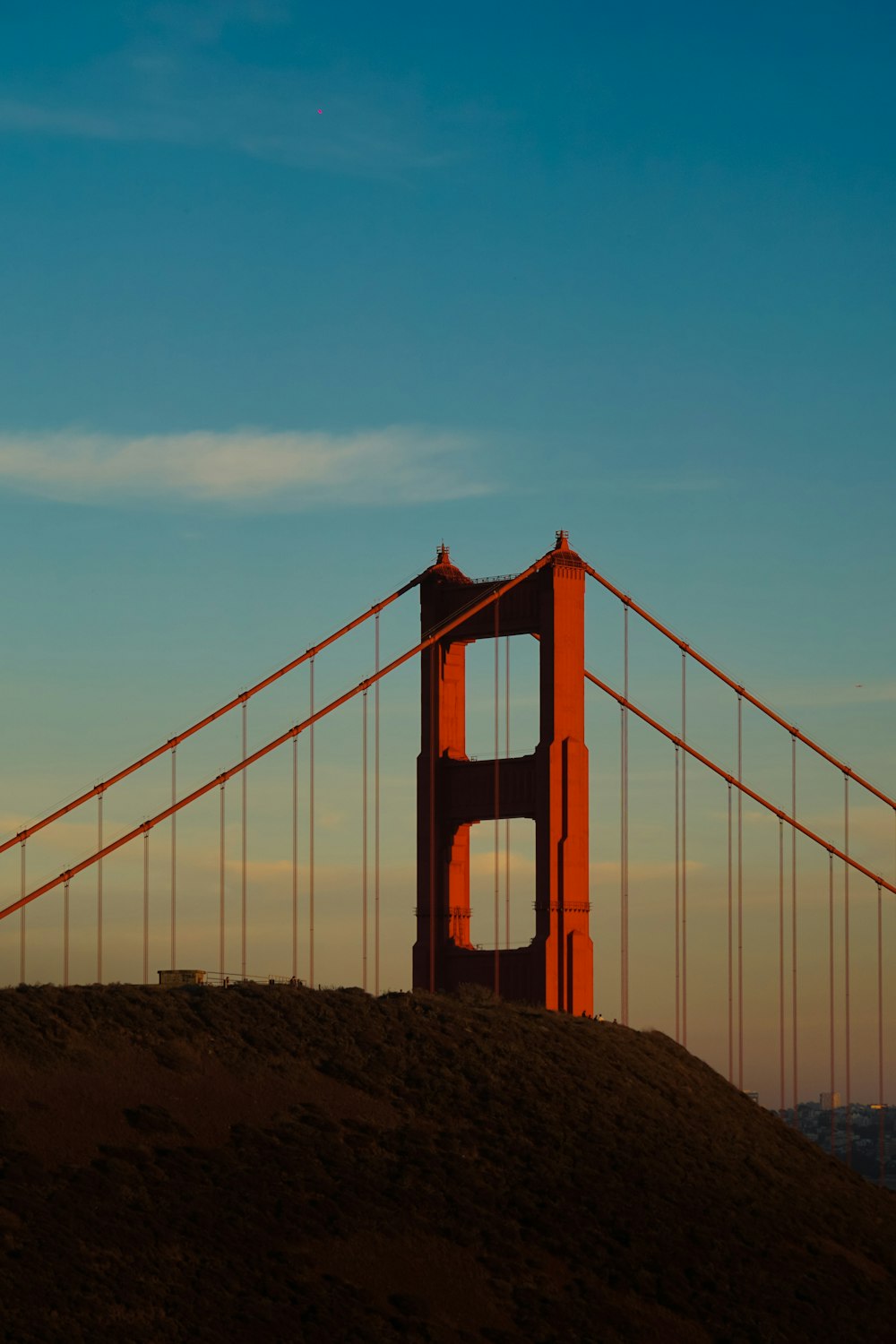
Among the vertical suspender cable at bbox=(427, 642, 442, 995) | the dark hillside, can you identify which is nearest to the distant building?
the dark hillside

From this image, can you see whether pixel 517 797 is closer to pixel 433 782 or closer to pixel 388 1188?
pixel 433 782

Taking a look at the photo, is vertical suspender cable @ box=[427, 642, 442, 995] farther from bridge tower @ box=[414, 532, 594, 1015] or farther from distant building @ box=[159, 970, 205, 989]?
distant building @ box=[159, 970, 205, 989]

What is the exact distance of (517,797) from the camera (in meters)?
70.2

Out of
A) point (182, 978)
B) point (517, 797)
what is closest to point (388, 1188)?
point (182, 978)

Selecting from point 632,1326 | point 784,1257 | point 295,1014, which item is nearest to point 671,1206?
point 784,1257

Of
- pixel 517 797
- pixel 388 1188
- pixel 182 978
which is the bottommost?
pixel 388 1188

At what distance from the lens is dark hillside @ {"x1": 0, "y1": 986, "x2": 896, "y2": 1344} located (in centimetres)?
4466

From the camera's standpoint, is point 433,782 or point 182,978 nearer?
point 182,978

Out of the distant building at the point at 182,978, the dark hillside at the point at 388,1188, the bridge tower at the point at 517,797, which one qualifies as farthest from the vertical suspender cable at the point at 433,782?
the distant building at the point at 182,978

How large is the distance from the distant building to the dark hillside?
2.05 meters

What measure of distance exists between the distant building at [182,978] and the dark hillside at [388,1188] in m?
2.05

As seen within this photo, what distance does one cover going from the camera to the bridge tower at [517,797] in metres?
68.3

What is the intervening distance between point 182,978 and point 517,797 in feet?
42.4

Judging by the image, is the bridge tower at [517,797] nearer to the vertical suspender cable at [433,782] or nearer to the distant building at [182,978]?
the vertical suspender cable at [433,782]
